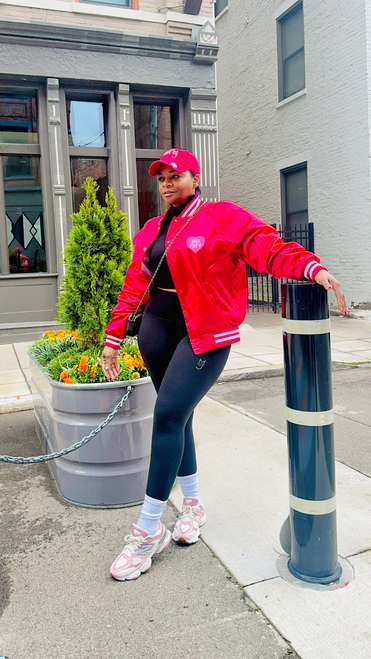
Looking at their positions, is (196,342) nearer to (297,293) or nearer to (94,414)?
(297,293)

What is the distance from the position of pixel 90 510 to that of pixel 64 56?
856 centimetres

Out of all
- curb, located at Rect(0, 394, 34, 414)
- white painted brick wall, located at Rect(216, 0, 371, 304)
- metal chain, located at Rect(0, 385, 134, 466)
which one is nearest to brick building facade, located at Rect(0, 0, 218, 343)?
white painted brick wall, located at Rect(216, 0, 371, 304)

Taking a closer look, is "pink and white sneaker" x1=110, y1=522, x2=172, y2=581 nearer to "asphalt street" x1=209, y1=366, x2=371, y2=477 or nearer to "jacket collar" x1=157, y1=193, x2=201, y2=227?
"jacket collar" x1=157, y1=193, x2=201, y2=227

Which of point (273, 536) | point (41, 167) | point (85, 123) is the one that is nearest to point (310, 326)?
point (273, 536)

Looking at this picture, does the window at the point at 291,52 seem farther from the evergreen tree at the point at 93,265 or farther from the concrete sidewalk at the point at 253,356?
the evergreen tree at the point at 93,265

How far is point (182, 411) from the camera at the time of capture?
248cm

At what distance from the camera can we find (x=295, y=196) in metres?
14.9

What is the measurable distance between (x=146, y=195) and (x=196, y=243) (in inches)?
329

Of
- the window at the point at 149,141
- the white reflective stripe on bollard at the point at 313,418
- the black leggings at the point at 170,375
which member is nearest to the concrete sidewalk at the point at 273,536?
the black leggings at the point at 170,375

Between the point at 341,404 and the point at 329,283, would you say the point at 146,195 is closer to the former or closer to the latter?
the point at 341,404

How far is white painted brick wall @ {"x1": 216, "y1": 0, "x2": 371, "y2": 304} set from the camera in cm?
1220

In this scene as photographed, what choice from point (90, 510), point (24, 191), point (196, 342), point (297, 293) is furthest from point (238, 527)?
point (24, 191)

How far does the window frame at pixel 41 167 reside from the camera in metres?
Result: 9.52

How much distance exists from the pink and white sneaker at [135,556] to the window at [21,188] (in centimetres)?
799
